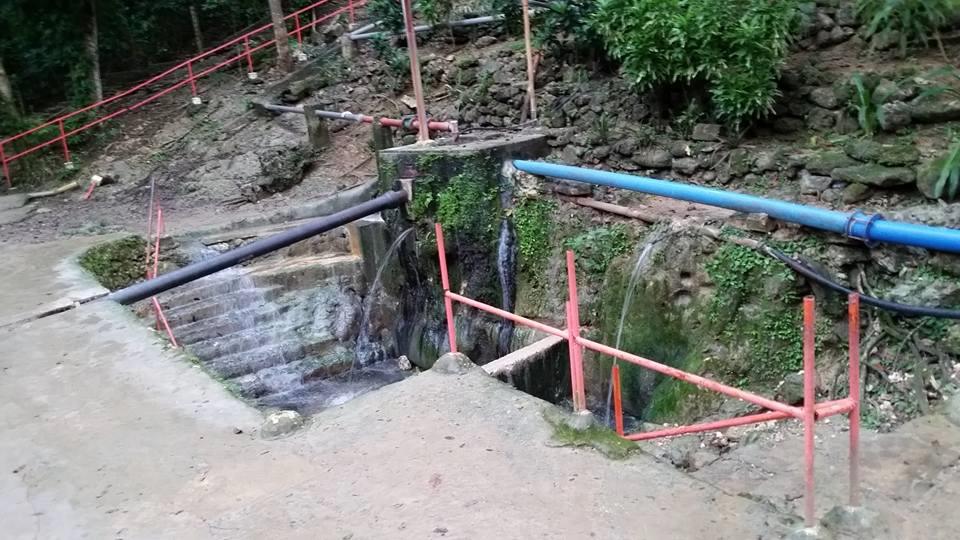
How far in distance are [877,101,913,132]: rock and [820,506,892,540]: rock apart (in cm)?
381

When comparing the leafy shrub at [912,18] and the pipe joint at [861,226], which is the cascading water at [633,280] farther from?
the leafy shrub at [912,18]

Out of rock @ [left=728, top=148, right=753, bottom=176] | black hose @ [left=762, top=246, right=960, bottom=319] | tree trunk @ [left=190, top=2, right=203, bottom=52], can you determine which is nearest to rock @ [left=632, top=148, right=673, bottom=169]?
rock @ [left=728, top=148, right=753, bottom=176]

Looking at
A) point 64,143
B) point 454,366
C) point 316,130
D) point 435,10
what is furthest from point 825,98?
point 64,143

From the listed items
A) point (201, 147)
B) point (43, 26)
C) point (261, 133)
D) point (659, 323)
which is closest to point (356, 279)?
point (659, 323)

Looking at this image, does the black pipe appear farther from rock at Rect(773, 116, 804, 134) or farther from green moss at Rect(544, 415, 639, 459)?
rock at Rect(773, 116, 804, 134)

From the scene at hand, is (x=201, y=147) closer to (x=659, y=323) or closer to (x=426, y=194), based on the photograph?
(x=426, y=194)

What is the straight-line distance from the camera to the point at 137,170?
12.7 metres

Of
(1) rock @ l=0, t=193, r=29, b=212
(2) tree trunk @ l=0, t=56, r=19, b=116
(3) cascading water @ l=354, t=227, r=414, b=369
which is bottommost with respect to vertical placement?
(3) cascading water @ l=354, t=227, r=414, b=369

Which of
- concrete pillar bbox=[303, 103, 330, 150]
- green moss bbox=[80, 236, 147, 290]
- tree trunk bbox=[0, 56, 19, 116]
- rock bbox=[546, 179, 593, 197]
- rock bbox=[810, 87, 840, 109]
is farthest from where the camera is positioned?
tree trunk bbox=[0, 56, 19, 116]

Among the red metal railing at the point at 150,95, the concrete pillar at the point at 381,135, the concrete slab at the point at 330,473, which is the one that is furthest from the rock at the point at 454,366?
the red metal railing at the point at 150,95

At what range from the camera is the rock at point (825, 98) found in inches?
236

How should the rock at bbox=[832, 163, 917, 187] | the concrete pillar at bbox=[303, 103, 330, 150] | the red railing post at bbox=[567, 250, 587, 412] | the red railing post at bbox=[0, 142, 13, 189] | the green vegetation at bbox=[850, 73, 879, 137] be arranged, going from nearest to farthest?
1. the red railing post at bbox=[567, 250, 587, 412]
2. the rock at bbox=[832, 163, 917, 187]
3. the green vegetation at bbox=[850, 73, 879, 137]
4. the concrete pillar at bbox=[303, 103, 330, 150]
5. the red railing post at bbox=[0, 142, 13, 189]

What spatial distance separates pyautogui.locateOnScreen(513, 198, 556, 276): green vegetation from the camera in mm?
7039

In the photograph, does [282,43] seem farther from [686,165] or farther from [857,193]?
[857,193]
